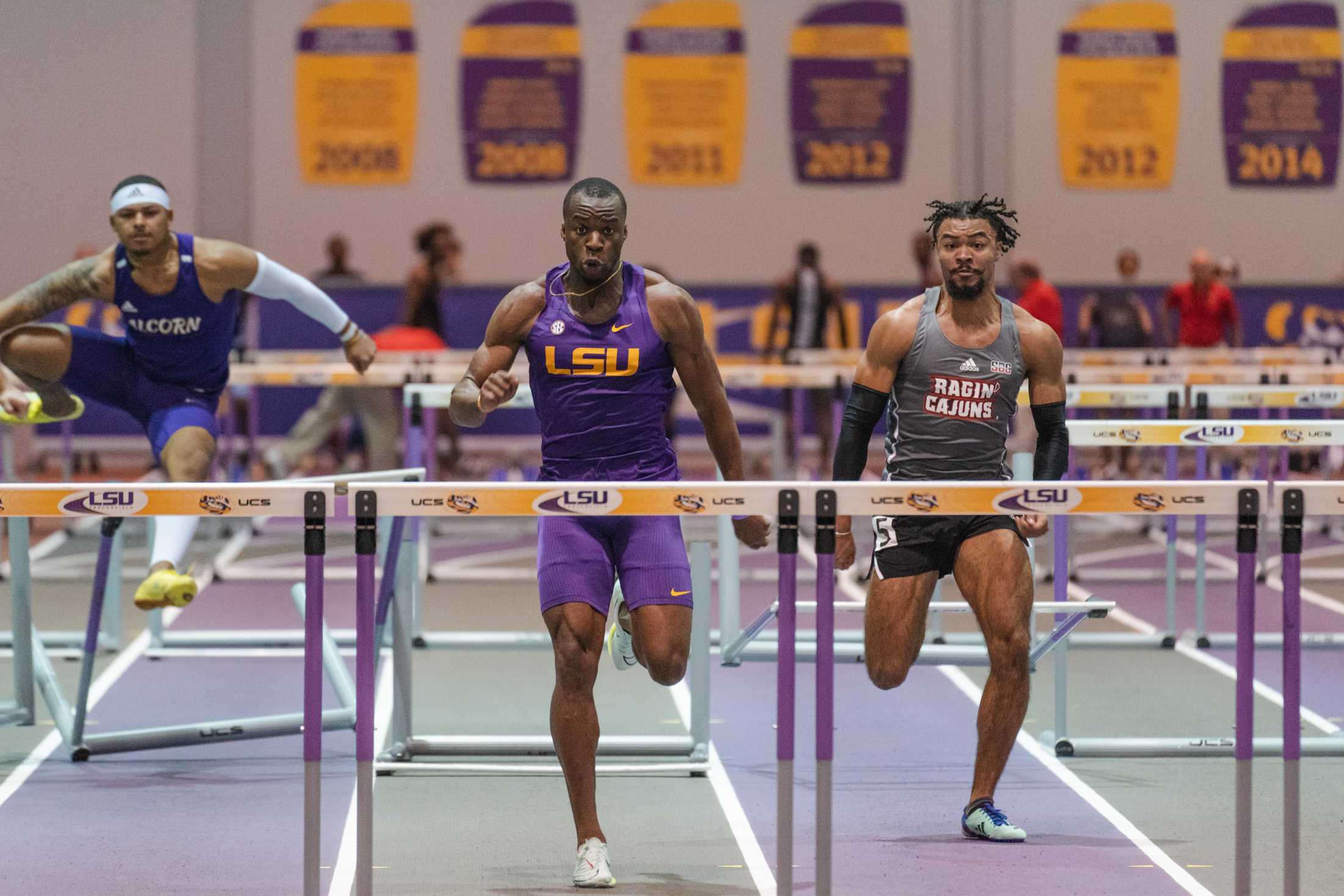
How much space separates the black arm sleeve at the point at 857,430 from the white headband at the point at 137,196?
123 inches

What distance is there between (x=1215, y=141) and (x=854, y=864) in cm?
1780

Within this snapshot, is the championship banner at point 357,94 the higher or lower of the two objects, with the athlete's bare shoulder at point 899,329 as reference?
higher

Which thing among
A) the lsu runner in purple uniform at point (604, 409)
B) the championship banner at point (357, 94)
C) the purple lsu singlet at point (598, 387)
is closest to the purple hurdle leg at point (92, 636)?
the lsu runner in purple uniform at point (604, 409)

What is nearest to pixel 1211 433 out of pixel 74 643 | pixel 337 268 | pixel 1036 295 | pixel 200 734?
pixel 200 734

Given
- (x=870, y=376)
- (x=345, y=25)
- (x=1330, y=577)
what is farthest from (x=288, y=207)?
(x=870, y=376)

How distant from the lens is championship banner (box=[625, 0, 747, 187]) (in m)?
21.7

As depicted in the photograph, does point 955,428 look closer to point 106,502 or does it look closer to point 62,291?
point 106,502

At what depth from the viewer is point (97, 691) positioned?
898 centimetres

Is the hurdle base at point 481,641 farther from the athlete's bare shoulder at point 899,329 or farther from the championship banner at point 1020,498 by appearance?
the championship banner at point 1020,498

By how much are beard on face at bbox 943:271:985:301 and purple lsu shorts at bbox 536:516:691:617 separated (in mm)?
1272

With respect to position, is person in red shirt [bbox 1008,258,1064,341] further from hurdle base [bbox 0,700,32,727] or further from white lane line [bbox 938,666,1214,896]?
hurdle base [bbox 0,700,32,727]

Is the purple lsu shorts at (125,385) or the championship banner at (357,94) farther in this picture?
the championship banner at (357,94)

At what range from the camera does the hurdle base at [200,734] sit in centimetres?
750

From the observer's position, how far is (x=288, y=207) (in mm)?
21797
